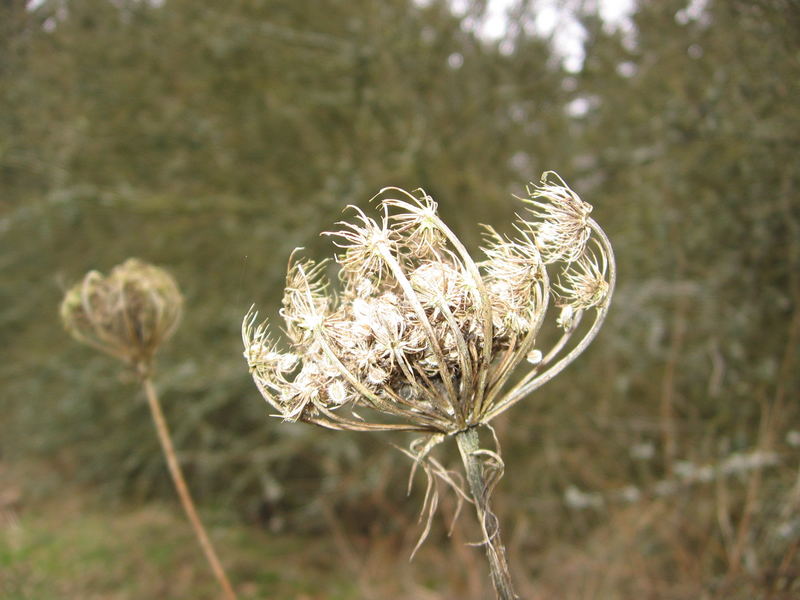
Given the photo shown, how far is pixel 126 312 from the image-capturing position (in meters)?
2.45

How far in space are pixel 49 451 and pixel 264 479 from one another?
3221 millimetres

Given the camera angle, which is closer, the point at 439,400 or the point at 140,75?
the point at 439,400

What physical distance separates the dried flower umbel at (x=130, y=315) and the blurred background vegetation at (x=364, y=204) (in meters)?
2.39

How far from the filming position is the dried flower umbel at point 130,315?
2.44 m

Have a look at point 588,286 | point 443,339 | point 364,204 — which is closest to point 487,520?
point 443,339

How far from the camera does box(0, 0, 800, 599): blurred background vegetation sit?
404cm

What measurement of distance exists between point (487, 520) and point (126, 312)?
1.71 metres

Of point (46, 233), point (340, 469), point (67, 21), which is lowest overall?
point (340, 469)

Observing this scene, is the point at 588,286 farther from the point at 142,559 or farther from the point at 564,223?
the point at 142,559

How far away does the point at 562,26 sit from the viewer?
5137 mm

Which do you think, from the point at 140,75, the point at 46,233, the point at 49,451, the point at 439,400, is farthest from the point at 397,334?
the point at 49,451

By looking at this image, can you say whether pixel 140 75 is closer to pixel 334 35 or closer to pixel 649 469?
pixel 334 35

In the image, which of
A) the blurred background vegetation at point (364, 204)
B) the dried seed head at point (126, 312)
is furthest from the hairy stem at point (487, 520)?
the blurred background vegetation at point (364, 204)

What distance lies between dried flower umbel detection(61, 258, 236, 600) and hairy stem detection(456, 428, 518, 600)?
1.36m
